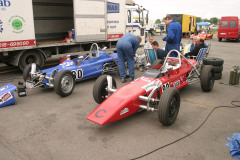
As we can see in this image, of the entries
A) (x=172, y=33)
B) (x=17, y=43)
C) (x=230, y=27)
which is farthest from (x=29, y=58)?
(x=230, y=27)

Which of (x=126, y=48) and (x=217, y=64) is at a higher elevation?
(x=126, y=48)

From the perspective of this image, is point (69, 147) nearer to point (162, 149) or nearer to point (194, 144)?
point (162, 149)

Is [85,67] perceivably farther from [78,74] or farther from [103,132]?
[103,132]

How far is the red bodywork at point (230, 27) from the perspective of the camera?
22.7 metres

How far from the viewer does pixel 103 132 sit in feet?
12.9

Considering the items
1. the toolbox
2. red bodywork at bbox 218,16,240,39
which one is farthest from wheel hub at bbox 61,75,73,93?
red bodywork at bbox 218,16,240,39

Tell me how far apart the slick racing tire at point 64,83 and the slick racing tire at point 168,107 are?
2.75 meters

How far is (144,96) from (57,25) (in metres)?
9.29

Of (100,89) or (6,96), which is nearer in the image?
(100,89)

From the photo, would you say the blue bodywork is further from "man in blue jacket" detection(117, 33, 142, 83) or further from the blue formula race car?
"man in blue jacket" detection(117, 33, 142, 83)

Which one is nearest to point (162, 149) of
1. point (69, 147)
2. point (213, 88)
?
point (69, 147)

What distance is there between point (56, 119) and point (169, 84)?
2.59m

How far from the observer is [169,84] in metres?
5.01

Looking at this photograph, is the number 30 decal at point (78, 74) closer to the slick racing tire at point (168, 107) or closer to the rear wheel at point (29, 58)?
the rear wheel at point (29, 58)
